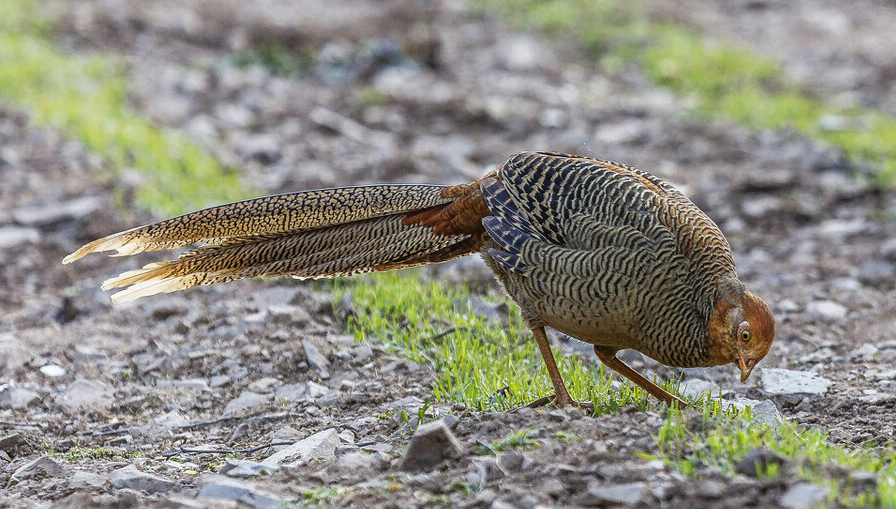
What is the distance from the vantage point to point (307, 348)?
17.7ft

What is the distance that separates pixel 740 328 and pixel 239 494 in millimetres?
2044

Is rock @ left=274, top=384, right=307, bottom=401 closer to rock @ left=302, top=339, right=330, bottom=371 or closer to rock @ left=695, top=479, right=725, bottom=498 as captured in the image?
rock @ left=302, top=339, right=330, bottom=371

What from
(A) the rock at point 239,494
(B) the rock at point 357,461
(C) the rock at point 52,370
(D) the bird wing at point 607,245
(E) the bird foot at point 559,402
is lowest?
(C) the rock at point 52,370

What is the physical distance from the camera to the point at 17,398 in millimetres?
5113

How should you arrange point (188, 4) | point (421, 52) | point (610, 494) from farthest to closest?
1. point (188, 4)
2. point (421, 52)
3. point (610, 494)

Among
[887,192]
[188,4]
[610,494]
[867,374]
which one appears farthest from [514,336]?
[188,4]

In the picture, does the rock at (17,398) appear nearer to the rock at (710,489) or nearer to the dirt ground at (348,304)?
the dirt ground at (348,304)

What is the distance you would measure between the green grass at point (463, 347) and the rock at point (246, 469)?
100 centimetres

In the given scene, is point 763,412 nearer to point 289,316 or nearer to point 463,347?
point 463,347

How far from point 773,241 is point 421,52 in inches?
217

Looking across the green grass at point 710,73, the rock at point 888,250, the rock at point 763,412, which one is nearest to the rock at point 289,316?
the rock at point 763,412

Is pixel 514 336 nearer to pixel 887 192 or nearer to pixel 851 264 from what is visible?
pixel 851 264

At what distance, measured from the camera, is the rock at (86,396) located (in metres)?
5.06

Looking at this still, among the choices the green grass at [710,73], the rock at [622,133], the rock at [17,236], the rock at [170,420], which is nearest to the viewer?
the rock at [170,420]
